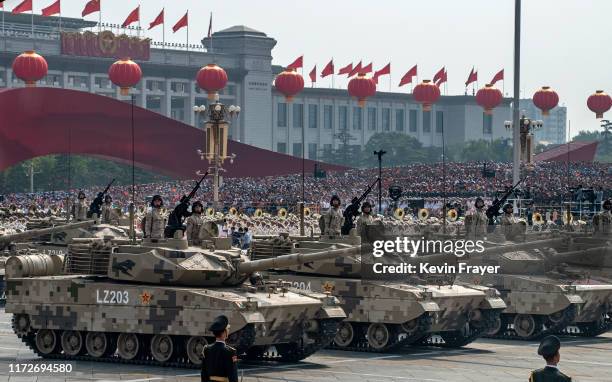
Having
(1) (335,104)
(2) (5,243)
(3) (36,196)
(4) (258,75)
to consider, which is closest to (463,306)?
(2) (5,243)

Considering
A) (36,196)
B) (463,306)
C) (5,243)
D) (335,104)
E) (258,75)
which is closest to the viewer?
(463,306)

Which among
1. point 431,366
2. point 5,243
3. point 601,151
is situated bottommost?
point 431,366

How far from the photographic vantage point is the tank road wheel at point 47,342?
28.6m

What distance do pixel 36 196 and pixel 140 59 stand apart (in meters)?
55.0

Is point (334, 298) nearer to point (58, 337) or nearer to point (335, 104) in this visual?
point (58, 337)

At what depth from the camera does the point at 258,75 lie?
153625 millimetres

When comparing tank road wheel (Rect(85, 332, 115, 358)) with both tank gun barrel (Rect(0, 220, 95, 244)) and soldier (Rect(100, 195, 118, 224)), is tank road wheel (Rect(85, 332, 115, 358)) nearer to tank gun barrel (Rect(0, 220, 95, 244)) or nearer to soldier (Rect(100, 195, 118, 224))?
tank gun barrel (Rect(0, 220, 95, 244))

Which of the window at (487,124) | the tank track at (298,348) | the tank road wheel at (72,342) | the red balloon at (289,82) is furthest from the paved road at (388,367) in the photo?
the window at (487,124)

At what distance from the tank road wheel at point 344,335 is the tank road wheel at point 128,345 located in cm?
484

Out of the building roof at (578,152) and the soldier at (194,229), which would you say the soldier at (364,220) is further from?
the building roof at (578,152)

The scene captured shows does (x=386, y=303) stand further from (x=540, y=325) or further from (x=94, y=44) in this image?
(x=94, y=44)

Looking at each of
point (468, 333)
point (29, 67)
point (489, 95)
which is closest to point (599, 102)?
point (489, 95)

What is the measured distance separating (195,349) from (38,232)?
12.8 meters

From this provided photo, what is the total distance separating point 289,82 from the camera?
98.4 meters
